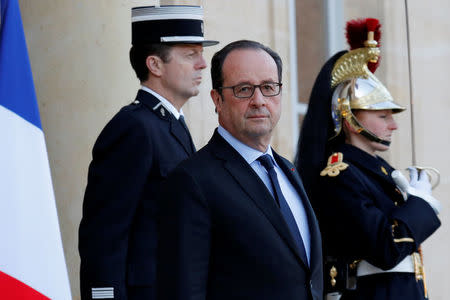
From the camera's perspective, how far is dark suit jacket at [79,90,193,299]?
4.29 meters

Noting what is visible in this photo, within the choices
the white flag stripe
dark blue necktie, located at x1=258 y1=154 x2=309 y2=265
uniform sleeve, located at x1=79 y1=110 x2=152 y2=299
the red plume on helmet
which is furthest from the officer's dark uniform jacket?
the white flag stripe

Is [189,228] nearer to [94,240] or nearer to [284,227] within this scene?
[284,227]

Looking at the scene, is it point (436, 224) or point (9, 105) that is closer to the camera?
point (9, 105)

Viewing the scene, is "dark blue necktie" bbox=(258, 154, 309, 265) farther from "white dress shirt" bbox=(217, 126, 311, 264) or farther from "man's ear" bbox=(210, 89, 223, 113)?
"man's ear" bbox=(210, 89, 223, 113)

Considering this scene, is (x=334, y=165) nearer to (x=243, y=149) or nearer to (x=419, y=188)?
(x=419, y=188)

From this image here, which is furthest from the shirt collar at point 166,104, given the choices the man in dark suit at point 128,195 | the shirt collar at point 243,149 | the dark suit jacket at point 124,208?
the shirt collar at point 243,149

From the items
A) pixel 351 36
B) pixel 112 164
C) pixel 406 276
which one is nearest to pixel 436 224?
pixel 406 276

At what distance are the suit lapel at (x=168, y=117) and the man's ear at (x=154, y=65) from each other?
110 mm

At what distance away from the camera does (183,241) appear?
3.30 meters

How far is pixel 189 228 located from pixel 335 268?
2058 millimetres

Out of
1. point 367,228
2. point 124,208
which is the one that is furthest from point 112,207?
point 367,228

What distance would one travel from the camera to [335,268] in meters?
5.24

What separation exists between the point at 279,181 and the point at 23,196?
2.98 ft

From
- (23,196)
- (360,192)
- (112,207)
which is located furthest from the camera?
(360,192)
